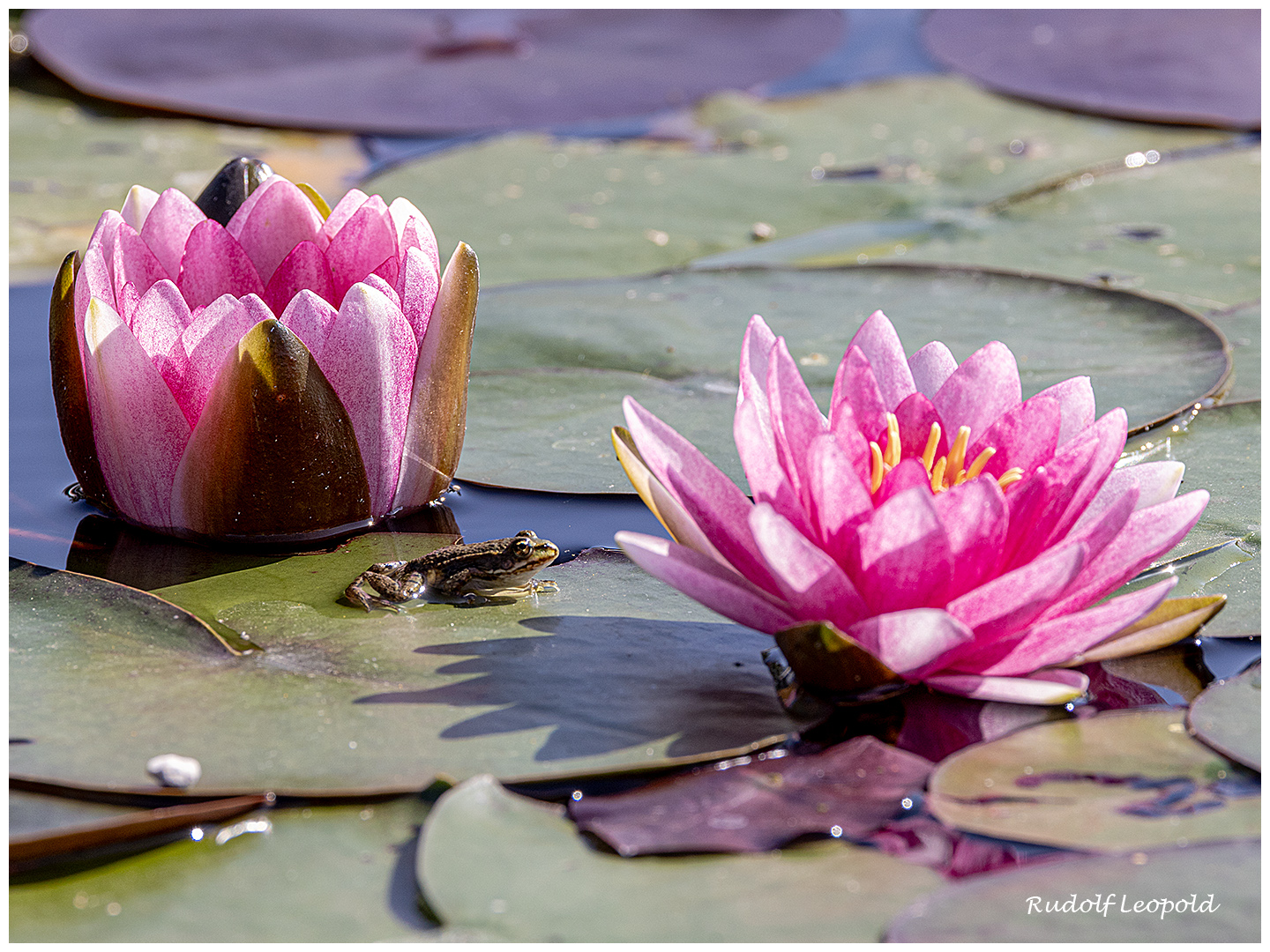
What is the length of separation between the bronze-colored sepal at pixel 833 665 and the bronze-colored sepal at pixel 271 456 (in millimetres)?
695

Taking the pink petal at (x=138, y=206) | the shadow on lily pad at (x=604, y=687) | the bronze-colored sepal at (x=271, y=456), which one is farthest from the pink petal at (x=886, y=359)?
the pink petal at (x=138, y=206)

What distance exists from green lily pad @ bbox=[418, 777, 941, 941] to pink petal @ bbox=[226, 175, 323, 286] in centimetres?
96

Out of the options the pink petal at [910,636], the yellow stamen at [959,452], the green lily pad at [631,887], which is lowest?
the green lily pad at [631,887]

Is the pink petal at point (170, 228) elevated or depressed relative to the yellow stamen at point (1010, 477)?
elevated

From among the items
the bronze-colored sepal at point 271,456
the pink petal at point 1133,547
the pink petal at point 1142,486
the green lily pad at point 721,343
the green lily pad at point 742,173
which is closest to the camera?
the pink petal at point 1133,547

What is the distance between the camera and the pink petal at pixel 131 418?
1498 millimetres

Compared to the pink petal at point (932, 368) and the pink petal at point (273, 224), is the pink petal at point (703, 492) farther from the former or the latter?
the pink petal at point (273, 224)

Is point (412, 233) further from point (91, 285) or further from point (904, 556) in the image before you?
point (904, 556)

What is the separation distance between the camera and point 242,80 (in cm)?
432

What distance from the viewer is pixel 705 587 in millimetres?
1262

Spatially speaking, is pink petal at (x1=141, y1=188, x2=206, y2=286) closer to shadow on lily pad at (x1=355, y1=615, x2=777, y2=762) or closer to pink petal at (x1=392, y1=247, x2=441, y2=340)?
pink petal at (x1=392, y1=247, x2=441, y2=340)

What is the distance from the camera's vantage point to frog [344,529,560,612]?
149cm

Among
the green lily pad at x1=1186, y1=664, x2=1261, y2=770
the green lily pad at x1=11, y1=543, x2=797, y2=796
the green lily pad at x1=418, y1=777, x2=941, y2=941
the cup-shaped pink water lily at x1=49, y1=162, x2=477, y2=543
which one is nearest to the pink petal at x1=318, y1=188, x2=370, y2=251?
the cup-shaped pink water lily at x1=49, y1=162, x2=477, y2=543

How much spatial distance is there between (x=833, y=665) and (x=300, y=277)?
975 millimetres
